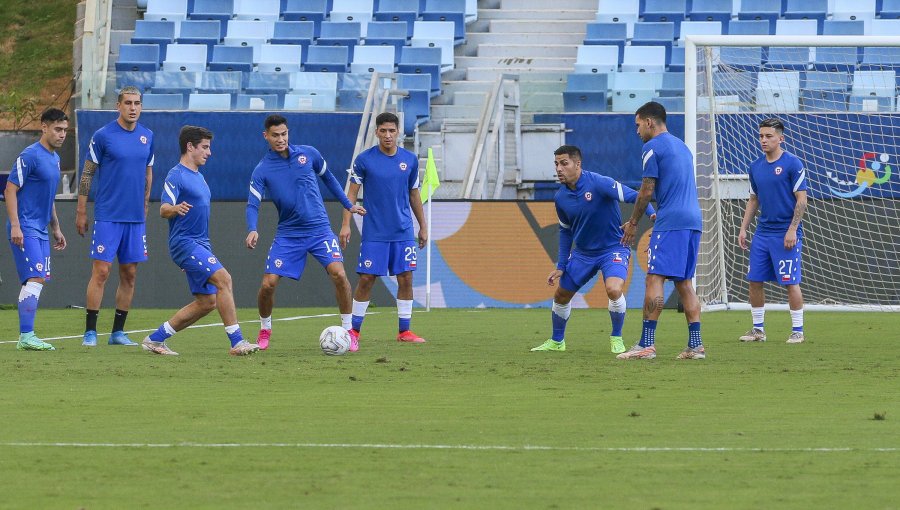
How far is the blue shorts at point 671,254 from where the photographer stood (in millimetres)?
11258

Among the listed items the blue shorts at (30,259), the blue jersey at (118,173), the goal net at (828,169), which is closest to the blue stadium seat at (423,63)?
the goal net at (828,169)

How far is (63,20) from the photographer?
40406 mm

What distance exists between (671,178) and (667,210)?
26 cm

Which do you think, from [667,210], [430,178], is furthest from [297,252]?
[430,178]

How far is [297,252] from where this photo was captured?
12.5m

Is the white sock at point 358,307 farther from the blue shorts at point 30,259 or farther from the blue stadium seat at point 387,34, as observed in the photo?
the blue stadium seat at point 387,34

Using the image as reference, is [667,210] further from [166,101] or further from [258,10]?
[258,10]

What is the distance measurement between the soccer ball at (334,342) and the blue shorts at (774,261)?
4577 mm

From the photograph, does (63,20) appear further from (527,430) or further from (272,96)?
(527,430)

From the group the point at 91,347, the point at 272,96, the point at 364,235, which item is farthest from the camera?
the point at 272,96

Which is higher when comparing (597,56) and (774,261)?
(597,56)

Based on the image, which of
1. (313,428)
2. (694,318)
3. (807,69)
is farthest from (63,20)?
(313,428)

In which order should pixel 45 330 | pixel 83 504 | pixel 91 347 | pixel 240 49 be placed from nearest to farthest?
pixel 83 504
pixel 91 347
pixel 45 330
pixel 240 49

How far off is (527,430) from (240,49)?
2056 centimetres
